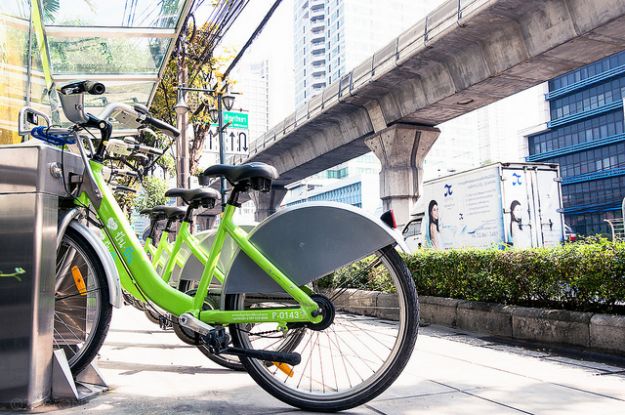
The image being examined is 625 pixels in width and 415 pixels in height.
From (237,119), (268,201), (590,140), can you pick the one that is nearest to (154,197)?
(268,201)

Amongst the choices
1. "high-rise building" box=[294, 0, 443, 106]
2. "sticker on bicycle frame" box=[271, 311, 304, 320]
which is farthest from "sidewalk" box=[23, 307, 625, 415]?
"high-rise building" box=[294, 0, 443, 106]

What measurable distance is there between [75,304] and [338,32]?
13222 cm

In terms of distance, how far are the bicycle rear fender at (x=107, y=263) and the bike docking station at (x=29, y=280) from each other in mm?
141

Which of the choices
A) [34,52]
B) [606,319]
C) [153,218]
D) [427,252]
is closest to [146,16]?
[34,52]

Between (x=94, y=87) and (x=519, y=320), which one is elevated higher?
(x=94, y=87)

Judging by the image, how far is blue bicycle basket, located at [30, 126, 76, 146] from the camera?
331cm

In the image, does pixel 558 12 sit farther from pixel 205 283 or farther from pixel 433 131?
pixel 205 283

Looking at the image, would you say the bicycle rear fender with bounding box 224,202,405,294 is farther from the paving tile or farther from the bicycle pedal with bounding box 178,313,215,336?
the paving tile

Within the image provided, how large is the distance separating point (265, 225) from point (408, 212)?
17.8 metres

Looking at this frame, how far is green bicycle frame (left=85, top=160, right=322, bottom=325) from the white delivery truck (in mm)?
11746

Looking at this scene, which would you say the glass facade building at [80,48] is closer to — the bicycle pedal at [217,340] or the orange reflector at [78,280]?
the orange reflector at [78,280]

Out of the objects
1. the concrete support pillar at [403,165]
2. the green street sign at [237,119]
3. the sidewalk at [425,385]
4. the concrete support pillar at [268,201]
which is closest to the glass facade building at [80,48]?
the sidewalk at [425,385]

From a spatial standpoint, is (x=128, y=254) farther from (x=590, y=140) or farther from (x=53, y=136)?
(x=590, y=140)

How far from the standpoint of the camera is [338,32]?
12862 cm
